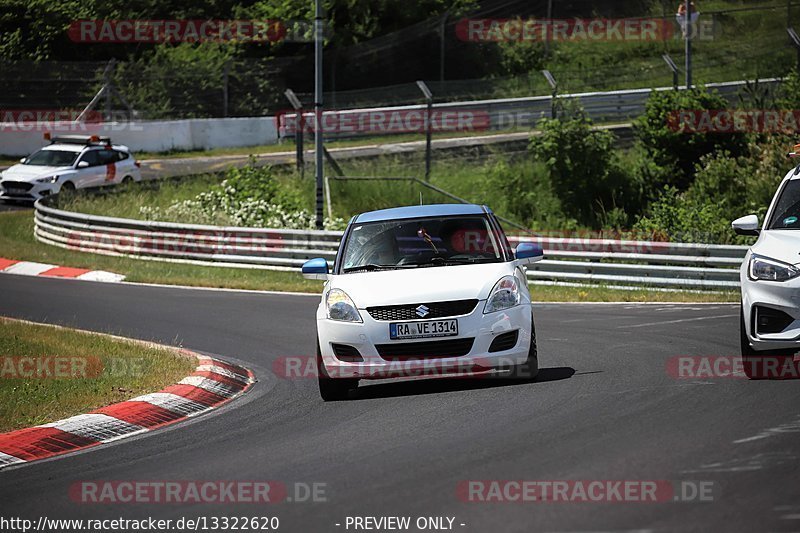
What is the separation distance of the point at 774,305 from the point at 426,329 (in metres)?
2.72

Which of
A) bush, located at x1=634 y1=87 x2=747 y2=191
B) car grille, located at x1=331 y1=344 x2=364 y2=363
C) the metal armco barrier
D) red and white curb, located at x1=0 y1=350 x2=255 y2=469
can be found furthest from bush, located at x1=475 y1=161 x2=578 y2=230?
car grille, located at x1=331 y1=344 x2=364 y2=363

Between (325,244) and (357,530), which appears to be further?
(325,244)

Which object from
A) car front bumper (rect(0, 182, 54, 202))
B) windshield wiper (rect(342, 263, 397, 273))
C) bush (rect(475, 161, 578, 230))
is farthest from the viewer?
car front bumper (rect(0, 182, 54, 202))

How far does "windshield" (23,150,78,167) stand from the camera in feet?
118

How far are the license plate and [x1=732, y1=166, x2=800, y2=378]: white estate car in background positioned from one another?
7.85ft

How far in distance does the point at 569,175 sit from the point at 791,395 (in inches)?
927

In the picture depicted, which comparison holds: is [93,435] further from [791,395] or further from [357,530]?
[791,395]

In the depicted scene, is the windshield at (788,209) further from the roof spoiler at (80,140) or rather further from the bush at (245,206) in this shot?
the roof spoiler at (80,140)

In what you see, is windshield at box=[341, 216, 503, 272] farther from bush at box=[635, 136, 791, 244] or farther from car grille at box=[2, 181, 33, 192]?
car grille at box=[2, 181, 33, 192]

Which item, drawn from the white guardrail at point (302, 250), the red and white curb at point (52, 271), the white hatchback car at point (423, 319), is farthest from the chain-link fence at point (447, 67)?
the white hatchback car at point (423, 319)

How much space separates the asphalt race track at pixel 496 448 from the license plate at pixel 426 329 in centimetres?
51

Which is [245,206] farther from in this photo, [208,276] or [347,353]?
[347,353]

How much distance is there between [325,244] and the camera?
25.0 m

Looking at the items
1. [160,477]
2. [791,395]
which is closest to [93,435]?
[160,477]
